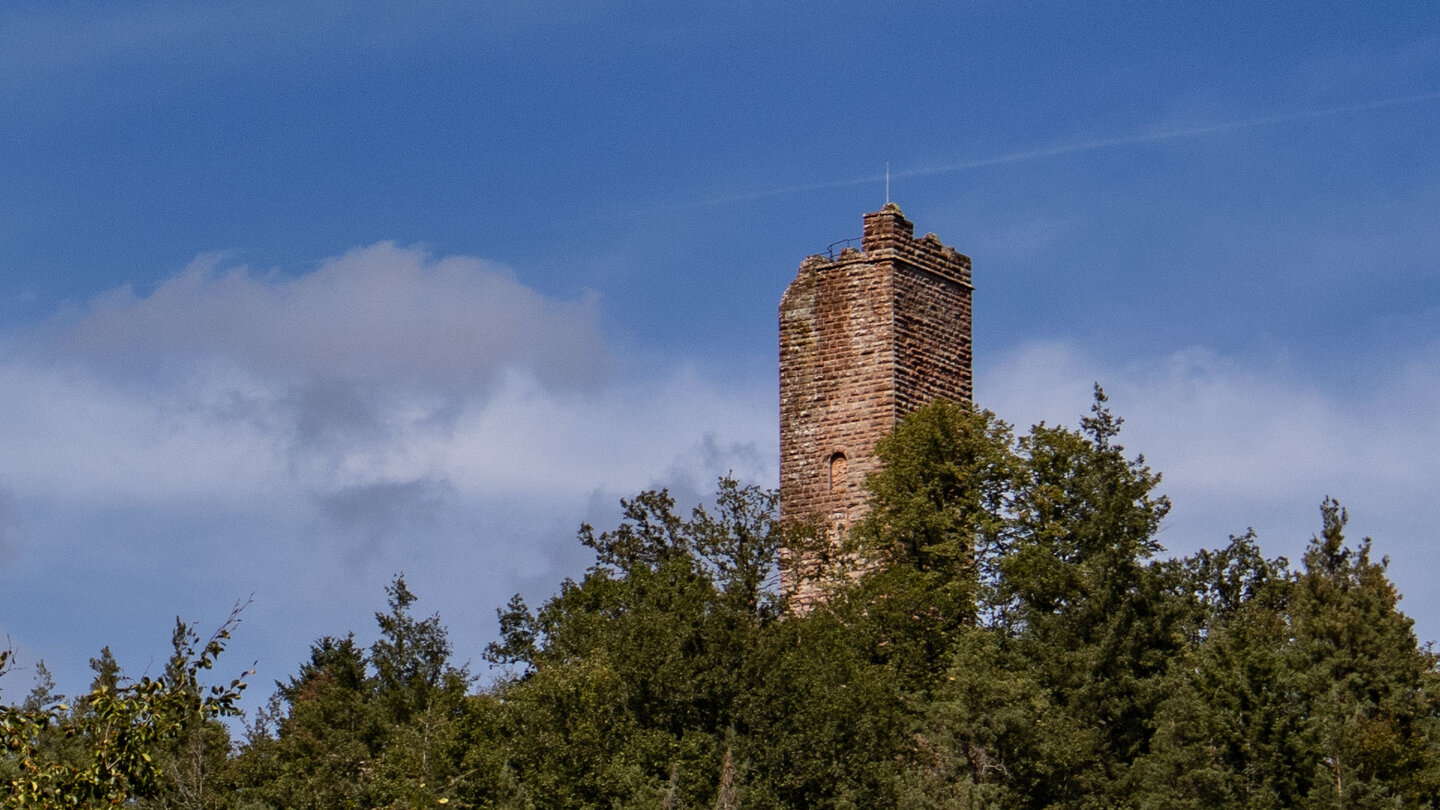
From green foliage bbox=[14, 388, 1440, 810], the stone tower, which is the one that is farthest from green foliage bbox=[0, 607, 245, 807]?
the stone tower

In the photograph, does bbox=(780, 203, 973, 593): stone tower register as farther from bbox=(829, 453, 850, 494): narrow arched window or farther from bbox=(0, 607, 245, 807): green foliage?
bbox=(0, 607, 245, 807): green foliage

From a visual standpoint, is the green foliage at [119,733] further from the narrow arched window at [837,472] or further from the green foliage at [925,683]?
the narrow arched window at [837,472]

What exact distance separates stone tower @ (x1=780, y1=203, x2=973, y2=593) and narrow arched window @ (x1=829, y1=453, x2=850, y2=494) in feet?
0.07

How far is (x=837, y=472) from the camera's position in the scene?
4850 cm

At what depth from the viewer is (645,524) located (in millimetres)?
47906

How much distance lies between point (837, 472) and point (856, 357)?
2445 millimetres

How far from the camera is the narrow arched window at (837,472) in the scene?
48.3 metres

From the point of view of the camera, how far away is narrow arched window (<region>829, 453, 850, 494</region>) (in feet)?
159

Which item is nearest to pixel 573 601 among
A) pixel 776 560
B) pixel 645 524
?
pixel 645 524

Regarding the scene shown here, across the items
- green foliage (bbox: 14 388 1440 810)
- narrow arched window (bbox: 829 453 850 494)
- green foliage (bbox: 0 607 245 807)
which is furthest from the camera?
narrow arched window (bbox: 829 453 850 494)

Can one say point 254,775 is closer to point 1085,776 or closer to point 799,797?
point 799,797

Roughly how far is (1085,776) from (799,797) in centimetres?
491

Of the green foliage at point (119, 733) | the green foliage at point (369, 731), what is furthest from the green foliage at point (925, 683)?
the green foliage at point (119, 733)

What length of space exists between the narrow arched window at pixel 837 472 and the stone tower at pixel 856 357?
0.02 metres
